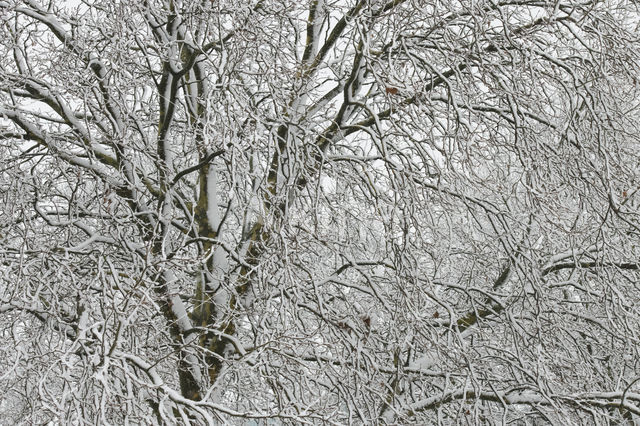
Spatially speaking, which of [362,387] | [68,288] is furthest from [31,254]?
[362,387]

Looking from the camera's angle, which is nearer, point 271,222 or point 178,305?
point 271,222

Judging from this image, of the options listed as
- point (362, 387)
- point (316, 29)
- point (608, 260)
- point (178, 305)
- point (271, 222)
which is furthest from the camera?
point (316, 29)

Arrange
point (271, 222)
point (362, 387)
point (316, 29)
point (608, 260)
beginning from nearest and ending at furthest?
1. point (362, 387)
2. point (271, 222)
3. point (608, 260)
4. point (316, 29)

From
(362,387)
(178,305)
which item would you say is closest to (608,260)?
(362,387)

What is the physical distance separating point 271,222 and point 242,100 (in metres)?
0.87

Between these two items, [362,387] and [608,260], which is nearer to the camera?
[362,387]

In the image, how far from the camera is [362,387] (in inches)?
184

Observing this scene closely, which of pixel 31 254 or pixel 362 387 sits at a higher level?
pixel 31 254

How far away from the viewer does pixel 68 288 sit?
15.7ft

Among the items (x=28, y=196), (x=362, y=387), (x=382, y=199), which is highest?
(x=382, y=199)

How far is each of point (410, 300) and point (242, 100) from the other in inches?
70.7

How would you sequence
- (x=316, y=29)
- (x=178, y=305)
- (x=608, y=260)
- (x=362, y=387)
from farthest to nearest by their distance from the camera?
(x=316, y=29), (x=178, y=305), (x=608, y=260), (x=362, y=387)

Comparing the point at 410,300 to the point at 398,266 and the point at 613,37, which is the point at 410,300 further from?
the point at 613,37

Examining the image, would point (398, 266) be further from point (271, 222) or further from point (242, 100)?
point (242, 100)
